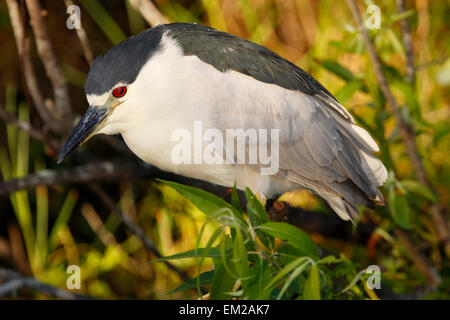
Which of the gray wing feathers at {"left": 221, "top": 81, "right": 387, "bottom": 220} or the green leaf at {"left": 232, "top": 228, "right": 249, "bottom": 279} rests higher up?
the gray wing feathers at {"left": 221, "top": 81, "right": 387, "bottom": 220}

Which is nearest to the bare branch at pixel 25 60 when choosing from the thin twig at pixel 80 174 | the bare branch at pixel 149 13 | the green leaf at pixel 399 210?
the thin twig at pixel 80 174

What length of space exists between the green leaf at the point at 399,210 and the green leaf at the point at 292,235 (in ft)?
3.10

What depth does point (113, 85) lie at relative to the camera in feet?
5.56

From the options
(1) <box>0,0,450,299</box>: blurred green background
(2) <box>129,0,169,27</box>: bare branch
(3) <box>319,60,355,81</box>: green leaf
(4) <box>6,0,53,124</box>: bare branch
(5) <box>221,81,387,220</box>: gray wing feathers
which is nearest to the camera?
(5) <box>221,81,387,220</box>: gray wing feathers

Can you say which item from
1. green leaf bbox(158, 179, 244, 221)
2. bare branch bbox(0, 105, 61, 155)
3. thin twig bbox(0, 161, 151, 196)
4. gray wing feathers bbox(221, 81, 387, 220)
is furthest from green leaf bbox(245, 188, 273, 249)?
thin twig bbox(0, 161, 151, 196)

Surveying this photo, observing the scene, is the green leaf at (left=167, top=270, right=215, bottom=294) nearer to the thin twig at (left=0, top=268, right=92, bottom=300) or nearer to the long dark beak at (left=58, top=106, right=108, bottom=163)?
the long dark beak at (left=58, top=106, right=108, bottom=163)

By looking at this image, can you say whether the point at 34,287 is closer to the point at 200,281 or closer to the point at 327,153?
the point at 200,281

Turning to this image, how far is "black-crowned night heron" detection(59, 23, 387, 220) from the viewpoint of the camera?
1719mm

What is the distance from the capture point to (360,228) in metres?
2.95

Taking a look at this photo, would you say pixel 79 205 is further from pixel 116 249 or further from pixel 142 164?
pixel 142 164

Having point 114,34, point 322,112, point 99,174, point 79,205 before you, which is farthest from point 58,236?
point 322,112

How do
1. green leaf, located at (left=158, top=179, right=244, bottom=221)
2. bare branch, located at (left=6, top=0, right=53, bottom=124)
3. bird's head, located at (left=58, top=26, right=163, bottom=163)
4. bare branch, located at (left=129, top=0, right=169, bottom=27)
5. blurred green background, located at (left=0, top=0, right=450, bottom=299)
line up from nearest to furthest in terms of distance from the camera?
green leaf, located at (left=158, top=179, right=244, bottom=221) < bird's head, located at (left=58, top=26, right=163, bottom=163) < bare branch, located at (left=6, top=0, right=53, bottom=124) < bare branch, located at (left=129, top=0, right=169, bottom=27) < blurred green background, located at (left=0, top=0, right=450, bottom=299)

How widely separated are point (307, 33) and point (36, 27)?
2.14m

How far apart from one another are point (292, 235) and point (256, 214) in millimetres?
126
